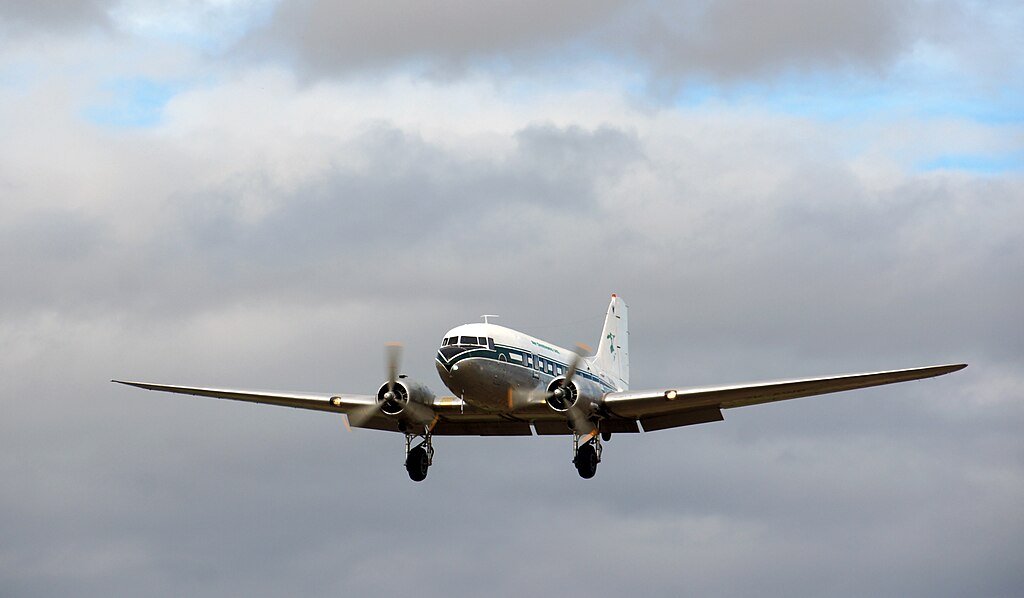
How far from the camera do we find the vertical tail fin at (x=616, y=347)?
6475 centimetres

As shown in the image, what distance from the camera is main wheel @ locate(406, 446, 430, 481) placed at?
58000 millimetres

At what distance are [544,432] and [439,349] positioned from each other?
7922 mm

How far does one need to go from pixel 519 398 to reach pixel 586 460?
3.88m

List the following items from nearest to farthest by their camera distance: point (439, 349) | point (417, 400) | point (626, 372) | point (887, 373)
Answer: point (887, 373) → point (439, 349) → point (417, 400) → point (626, 372)

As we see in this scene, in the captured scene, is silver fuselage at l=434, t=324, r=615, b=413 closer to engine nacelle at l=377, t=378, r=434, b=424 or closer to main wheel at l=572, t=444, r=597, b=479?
main wheel at l=572, t=444, r=597, b=479

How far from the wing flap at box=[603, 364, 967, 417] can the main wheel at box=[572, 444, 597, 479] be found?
1719mm

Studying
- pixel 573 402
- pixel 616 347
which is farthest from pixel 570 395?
pixel 616 347

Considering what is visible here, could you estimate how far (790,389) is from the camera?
53125mm

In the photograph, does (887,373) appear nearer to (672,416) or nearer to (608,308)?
(672,416)

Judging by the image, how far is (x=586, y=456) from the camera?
56000 mm

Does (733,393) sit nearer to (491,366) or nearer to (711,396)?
(711,396)

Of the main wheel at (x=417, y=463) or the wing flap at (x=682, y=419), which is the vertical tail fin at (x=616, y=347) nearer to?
the wing flap at (x=682, y=419)

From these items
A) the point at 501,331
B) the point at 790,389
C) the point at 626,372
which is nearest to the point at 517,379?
the point at 501,331

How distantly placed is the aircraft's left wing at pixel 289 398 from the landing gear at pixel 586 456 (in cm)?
784
